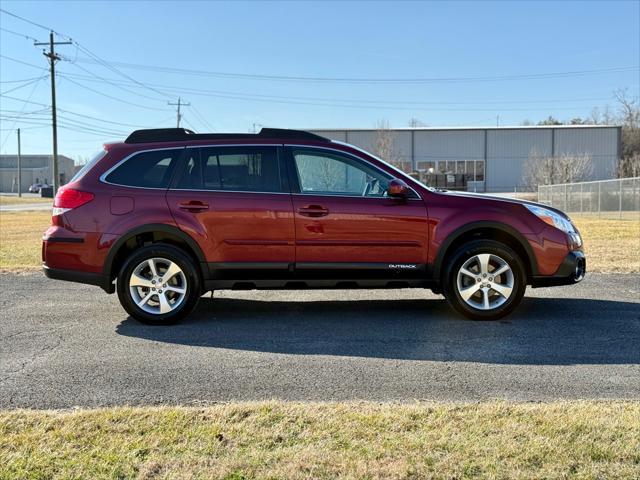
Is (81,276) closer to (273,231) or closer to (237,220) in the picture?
(237,220)

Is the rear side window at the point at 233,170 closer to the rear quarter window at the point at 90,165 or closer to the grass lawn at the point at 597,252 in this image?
the rear quarter window at the point at 90,165

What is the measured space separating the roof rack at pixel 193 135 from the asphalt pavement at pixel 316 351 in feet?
6.21

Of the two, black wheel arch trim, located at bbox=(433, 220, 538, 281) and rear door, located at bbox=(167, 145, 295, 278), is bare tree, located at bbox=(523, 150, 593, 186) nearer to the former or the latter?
black wheel arch trim, located at bbox=(433, 220, 538, 281)

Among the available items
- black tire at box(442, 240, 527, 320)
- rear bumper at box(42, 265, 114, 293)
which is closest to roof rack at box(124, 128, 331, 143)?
rear bumper at box(42, 265, 114, 293)

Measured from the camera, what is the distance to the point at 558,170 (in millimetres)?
48250

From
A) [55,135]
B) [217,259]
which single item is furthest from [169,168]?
[55,135]

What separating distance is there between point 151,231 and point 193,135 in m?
1.11

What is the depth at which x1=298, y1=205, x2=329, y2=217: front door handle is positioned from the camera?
5871 millimetres

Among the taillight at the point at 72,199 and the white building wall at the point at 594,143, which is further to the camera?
the white building wall at the point at 594,143

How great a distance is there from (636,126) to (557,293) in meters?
76.6

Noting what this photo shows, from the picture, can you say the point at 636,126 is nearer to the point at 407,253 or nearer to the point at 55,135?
the point at 55,135

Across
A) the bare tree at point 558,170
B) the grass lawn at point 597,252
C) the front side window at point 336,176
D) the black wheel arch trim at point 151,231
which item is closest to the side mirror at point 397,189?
the front side window at point 336,176

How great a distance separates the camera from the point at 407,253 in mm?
5945

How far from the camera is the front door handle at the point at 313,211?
19.3 feet
